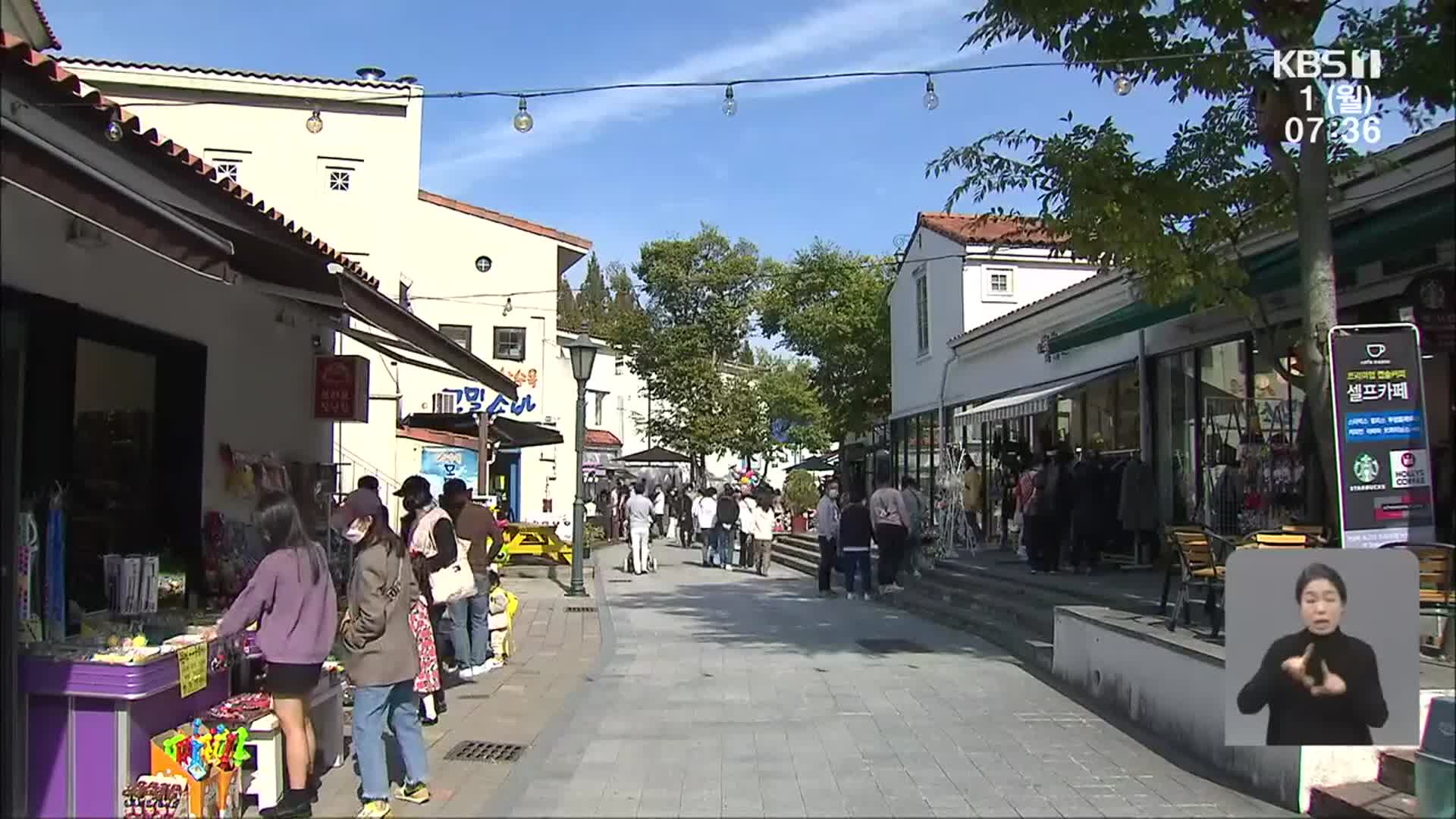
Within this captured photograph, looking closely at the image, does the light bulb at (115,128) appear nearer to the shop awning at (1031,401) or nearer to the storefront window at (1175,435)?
the storefront window at (1175,435)

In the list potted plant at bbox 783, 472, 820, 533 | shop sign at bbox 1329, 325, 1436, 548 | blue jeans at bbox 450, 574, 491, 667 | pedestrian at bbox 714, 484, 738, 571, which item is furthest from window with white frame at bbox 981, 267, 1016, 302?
shop sign at bbox 1329, 325, 1436, 548

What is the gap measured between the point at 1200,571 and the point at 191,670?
6.28 meters

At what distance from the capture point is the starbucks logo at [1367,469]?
707cm

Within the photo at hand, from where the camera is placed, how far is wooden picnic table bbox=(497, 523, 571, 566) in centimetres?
2083

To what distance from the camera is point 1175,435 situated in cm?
1438

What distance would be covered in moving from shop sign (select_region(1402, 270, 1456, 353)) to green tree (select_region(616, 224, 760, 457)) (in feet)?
91.1

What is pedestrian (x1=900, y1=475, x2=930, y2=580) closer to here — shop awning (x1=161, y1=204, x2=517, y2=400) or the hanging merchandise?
shop awning (x1=161, y1=204, x2=517, y2=400)

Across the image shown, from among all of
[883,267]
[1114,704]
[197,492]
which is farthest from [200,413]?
[883,267]

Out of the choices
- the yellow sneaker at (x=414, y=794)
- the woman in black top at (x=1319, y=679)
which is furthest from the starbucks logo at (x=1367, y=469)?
the yellow sneaker at (x=414, y=794)

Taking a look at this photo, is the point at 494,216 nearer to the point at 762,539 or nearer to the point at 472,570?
the point at 762,539

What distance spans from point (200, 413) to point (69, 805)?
3306 mm

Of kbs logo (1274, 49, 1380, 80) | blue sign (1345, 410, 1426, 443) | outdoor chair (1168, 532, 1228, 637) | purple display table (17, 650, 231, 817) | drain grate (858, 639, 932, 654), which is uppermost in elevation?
kbs logo (1274, 49, 1380, 80)

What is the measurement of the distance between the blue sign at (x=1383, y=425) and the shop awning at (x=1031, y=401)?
8.19 meters

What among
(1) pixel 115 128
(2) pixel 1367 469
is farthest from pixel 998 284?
(1) pixel 115 128
